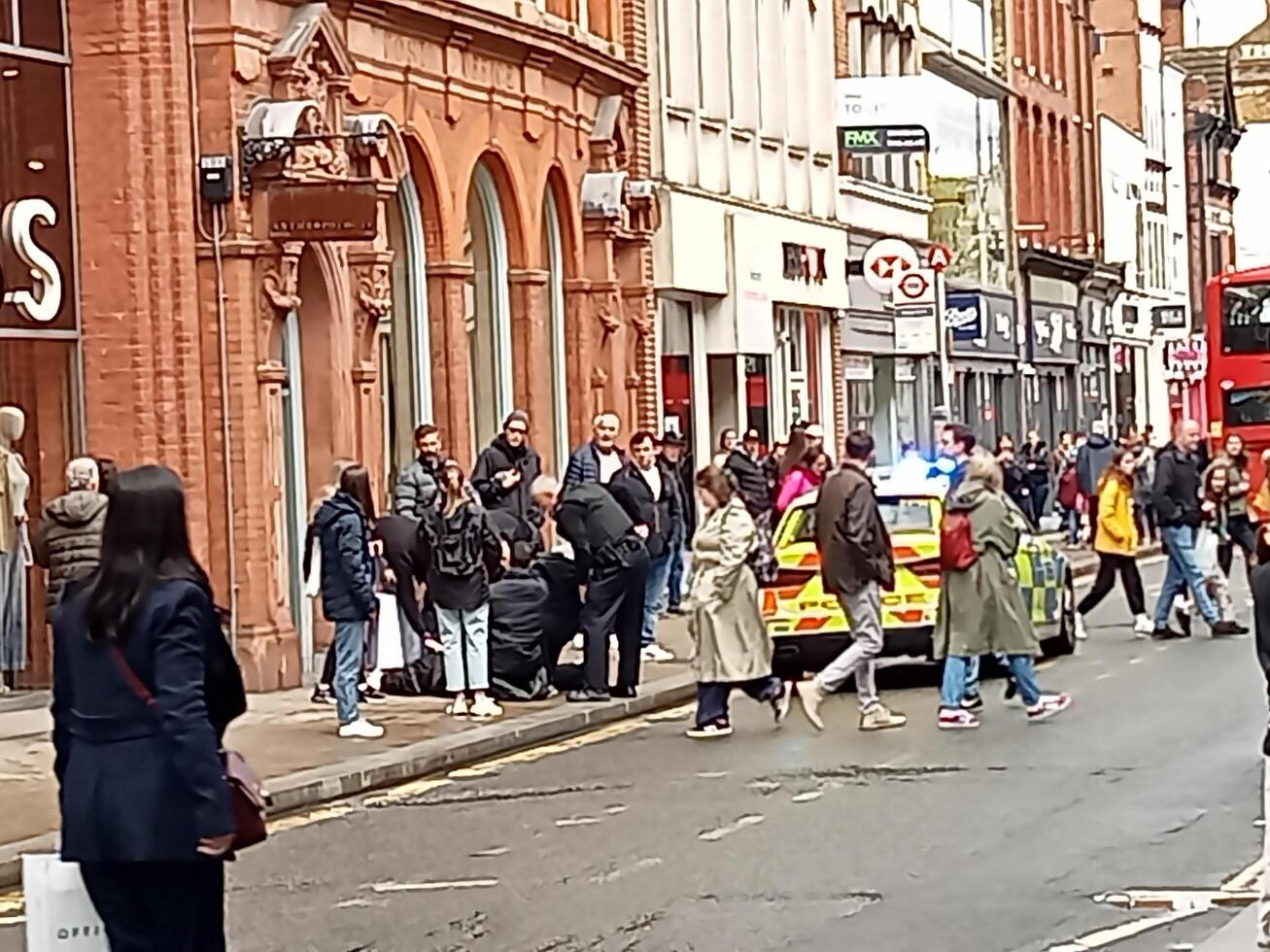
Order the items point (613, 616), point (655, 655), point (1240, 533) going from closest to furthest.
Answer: point (613, 616) < point (655, 655) < point (1240, 533)

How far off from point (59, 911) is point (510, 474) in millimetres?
15643

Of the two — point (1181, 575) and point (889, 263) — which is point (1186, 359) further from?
point (1181, 575)

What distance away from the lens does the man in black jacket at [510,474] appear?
898 inches

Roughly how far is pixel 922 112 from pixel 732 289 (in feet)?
22.1

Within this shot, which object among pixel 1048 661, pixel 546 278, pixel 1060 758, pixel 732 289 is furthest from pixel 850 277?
pixel 1060 758

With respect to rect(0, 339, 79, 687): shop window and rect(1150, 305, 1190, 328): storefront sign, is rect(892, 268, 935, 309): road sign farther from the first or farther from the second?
rect(1150, 305, 1190, 328): storefront sign

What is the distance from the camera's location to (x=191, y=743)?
23.6ft

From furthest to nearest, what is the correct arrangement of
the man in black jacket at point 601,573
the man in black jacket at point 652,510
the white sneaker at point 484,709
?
the man in black jacket at point 652,510 < the man in black jacket at point 601,573 < the white sneaker at point 484,709

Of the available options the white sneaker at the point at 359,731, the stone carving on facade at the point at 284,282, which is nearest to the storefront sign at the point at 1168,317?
the stone carving on facade at the point at 284,282

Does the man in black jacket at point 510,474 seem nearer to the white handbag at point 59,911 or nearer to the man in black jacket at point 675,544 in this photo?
the man in black jacket at point 675,544

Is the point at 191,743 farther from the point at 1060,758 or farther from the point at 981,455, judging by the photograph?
the point at 981,455

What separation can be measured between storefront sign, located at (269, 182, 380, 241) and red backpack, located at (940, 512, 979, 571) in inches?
207

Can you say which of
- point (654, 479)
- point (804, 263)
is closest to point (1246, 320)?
point (804, 263)

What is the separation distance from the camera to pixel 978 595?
18172mm
